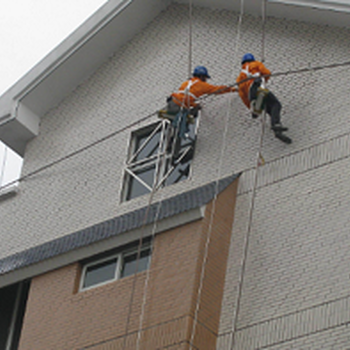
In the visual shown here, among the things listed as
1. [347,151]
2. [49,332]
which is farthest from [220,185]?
[49,332]

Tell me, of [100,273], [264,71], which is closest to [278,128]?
[264,71]

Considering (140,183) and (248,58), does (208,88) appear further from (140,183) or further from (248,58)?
(140,183)

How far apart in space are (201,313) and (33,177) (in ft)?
20.8

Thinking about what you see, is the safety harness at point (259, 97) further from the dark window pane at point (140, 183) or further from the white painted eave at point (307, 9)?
the dark window pane at point (140, 183)

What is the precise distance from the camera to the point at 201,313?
1365cm

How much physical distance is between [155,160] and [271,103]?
2774mm

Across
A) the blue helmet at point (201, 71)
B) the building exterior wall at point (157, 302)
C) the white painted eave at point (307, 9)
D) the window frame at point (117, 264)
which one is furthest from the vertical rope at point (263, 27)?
the window frame at point (117, 264)

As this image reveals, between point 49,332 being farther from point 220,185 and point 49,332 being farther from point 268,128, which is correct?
point 268,128

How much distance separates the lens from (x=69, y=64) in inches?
754

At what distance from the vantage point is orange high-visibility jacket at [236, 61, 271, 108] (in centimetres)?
1550

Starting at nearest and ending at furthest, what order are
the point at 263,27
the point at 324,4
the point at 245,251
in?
the point at 245,251, the point at 324,4, the point at 263,27

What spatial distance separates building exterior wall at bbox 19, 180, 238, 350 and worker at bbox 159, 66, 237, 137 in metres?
1.80

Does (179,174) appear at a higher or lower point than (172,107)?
lower

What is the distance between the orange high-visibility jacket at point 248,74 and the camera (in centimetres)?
1550
